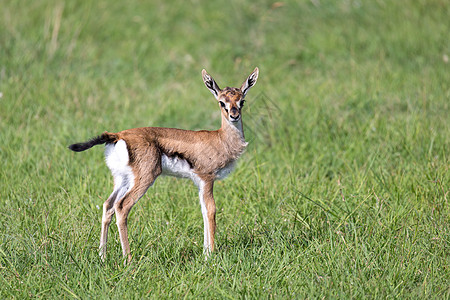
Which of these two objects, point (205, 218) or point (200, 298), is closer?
point (200, 298)

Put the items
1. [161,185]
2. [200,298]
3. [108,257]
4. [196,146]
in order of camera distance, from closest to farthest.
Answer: [200,298]
[108,257]
[196,146]
[161,185]

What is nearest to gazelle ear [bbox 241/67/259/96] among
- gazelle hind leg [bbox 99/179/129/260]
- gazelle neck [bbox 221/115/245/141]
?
gazelle neck [bbox 221/115/245/141]

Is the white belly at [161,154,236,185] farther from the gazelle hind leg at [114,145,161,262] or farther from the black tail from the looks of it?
the black tail

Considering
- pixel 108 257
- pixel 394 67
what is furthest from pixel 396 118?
pixel 108 257

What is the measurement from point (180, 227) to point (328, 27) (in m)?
6.03

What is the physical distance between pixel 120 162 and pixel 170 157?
367mm

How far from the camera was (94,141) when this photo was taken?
3734mm

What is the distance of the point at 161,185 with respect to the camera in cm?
519

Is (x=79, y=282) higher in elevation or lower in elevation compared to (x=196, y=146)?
lower

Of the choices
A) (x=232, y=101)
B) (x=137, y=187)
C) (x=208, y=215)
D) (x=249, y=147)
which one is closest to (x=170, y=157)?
(x=137, y=187)

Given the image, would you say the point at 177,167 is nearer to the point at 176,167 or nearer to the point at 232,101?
the point at 176,167

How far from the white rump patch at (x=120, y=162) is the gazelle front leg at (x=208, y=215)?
20.8 inches

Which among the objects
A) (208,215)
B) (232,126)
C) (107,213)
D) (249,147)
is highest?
(232,126)

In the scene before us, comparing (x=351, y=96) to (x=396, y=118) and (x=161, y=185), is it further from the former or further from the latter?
(x=161, y=185)
